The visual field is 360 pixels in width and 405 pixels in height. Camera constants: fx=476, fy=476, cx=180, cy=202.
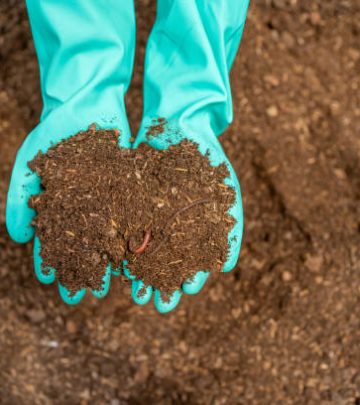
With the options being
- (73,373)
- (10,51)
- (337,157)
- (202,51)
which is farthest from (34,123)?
(337,157)

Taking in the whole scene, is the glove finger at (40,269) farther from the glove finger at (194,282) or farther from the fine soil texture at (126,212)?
the glove finger at (194,282)

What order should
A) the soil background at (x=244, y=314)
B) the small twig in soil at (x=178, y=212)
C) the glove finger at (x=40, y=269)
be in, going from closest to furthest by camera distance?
the small twig in soil at (x=178, y=212) → the glove finger at (x=40, y=269) → the soil background at (x=244, y=314)

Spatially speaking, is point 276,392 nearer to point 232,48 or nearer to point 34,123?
point 232,48

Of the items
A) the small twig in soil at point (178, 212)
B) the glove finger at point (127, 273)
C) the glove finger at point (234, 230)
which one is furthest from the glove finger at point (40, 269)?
the glove finger at point (234, 230)

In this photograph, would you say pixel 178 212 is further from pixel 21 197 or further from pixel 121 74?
pixel 121 74

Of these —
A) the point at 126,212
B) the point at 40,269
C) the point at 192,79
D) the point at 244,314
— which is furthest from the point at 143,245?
the point at 244,314

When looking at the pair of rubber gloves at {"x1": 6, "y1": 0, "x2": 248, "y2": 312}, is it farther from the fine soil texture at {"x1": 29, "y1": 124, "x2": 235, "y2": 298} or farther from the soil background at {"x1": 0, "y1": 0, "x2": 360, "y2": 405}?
the soil background at {"x1": 0, "y1": 0, "x2": 360, "y2": 405}

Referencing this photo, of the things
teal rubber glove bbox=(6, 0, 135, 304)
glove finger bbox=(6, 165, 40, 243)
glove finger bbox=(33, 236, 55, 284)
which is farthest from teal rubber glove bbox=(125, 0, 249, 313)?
glove finger bbox=(6, 165, 40, 243)
